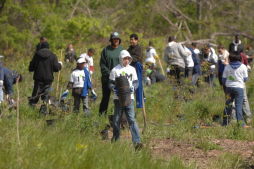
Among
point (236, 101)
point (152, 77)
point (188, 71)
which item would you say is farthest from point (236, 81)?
point (152, 77)

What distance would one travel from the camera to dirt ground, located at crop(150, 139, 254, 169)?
354 inches

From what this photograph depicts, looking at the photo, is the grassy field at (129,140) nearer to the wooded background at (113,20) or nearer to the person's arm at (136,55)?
the person's arm at (136,55)

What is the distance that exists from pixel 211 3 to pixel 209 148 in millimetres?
28881

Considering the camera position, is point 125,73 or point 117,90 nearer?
point 117,90

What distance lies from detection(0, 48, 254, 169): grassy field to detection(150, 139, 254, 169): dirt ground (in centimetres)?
1

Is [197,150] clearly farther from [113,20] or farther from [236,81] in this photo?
[113,20]

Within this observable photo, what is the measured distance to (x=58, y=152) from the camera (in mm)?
6746

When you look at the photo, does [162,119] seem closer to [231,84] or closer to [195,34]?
[231,84]

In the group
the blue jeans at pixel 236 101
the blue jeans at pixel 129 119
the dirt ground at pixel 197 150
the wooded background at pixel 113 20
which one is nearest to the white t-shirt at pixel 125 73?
the blue jeans at pixel 129 119

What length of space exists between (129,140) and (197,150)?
1.05 meters

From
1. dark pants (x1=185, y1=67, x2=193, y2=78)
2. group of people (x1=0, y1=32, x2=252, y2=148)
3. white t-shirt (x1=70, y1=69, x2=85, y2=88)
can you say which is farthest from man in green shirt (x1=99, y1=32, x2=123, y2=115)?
dark pants (x1=185, y1=67, x2=193, y2=78)

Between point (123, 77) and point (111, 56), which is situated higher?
point (111, 56)

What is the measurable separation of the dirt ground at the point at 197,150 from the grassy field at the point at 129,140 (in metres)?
0.01

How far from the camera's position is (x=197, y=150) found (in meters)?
9.70
